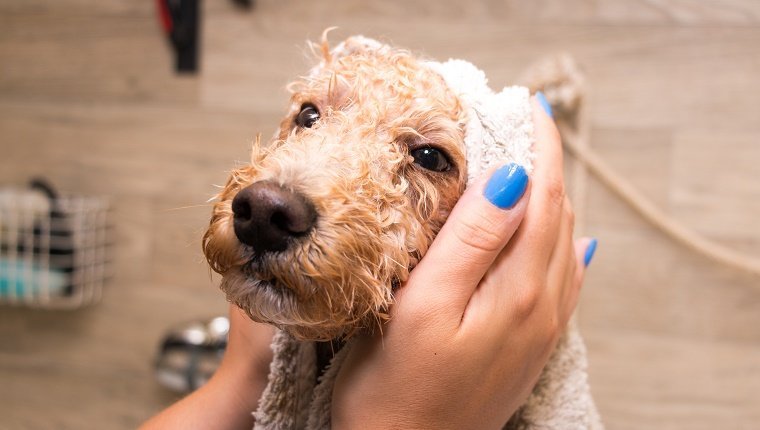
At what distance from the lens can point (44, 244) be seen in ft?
4.07

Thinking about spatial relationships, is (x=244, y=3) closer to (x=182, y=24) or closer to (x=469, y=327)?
(x=182, y=24)

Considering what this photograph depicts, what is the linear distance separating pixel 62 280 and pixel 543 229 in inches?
42.2

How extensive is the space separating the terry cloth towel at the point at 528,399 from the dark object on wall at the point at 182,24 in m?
0.74

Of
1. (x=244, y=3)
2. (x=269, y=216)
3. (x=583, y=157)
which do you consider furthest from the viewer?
(x=244, y=3)

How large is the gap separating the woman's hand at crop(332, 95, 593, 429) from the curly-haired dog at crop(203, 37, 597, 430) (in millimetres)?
32

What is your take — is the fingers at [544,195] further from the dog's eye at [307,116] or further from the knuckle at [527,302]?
the dog's eye at [307,116]

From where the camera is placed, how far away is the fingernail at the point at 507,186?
0.55 meters

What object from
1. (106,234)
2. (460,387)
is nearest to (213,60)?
(106,234)

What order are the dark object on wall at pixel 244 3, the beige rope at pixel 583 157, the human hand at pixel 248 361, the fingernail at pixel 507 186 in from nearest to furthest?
the fingernail at pixel 507 186, the human hand at pixel 248 361, the beige rope at pixel 583 157, the dark object on wall at pixel 244 3

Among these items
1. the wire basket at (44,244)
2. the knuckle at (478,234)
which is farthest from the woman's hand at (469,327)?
the wire basket at (44,244)

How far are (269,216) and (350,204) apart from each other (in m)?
0.07

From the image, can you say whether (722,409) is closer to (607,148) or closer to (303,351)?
(607,148)

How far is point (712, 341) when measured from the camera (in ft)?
3.62

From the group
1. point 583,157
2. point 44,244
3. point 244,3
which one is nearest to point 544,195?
point 583,157
